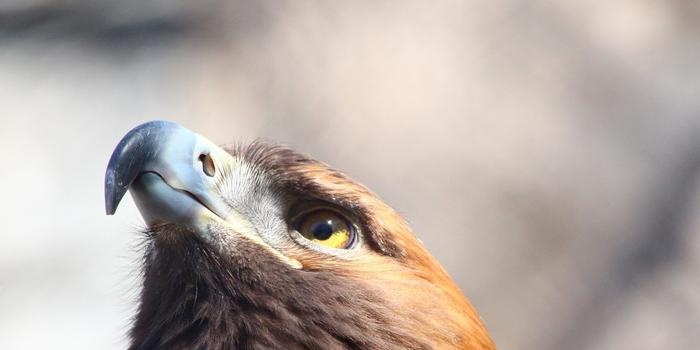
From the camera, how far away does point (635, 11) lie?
4.90 meters

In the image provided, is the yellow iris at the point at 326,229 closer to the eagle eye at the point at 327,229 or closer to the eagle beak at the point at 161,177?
the eagle eye at the point at 327,229

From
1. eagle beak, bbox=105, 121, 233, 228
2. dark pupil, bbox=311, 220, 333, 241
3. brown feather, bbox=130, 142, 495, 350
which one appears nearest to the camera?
eagle beak, bbox=105, 121, 233, 228

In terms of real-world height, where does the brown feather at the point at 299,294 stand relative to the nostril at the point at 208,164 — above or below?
below

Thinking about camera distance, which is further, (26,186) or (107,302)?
(26,186)

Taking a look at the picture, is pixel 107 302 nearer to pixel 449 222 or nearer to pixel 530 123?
pixel 449 222

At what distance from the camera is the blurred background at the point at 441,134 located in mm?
4449

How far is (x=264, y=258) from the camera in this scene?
87.0 inches

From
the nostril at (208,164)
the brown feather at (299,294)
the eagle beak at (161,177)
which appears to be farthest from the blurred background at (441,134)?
the eagle beak at (161,177)

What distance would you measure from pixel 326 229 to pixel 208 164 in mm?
278

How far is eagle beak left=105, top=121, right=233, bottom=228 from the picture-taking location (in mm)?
2064

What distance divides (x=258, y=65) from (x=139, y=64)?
1.70 feet

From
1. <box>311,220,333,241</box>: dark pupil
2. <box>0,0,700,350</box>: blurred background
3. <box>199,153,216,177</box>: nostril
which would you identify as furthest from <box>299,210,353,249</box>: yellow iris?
<box>0,0,700,350</box>: blurred background

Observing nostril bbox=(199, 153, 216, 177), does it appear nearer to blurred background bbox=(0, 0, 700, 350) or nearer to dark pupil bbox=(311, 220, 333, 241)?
dark pupil bbox=(311, 220, 333, 241)

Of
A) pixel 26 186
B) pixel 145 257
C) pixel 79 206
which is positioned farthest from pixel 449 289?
pixel 26 186
